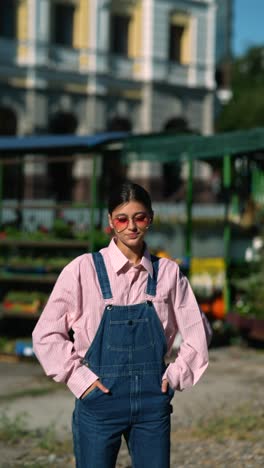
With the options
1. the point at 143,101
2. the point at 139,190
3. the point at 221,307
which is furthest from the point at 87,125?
the point at 139,190

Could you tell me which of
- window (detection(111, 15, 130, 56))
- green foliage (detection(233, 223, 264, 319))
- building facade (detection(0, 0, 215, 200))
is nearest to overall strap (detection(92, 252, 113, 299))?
green foliage (detection(233, 223, 264, 319))

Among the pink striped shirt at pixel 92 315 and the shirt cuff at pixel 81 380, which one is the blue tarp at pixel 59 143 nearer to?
the pink striped shirt at pixel 92 315

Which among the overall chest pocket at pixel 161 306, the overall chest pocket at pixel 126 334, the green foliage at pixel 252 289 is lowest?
the green foliage at pixel 252 289

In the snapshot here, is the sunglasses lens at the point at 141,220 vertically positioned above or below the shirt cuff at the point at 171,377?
above

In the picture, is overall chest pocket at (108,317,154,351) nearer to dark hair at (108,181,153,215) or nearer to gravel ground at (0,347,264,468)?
dark hair at (108,181,153,215)

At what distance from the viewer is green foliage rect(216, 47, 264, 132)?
5291cm

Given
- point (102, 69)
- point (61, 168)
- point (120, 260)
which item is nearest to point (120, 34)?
point (102, 69)

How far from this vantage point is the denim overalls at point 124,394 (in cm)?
402

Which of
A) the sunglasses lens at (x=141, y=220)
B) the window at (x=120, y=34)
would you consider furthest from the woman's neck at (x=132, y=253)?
the window at (x=120, y=34)

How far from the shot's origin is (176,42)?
41.6 meters

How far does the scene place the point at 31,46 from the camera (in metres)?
37.4

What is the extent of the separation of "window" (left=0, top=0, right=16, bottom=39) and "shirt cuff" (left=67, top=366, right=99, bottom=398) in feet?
112

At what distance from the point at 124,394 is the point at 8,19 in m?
34.5

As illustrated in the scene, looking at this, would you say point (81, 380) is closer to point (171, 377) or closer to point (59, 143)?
point (171, 377)
